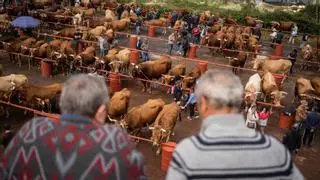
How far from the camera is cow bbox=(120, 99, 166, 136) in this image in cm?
1275

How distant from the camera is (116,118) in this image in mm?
13383

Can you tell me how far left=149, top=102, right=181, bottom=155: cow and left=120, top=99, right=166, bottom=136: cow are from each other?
355 mm

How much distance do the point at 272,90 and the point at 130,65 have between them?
7.03m

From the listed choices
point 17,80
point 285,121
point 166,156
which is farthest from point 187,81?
point 166,156

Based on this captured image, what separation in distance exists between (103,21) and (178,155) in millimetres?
26638

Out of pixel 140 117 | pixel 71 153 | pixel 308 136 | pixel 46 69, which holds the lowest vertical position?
pixel 46 69

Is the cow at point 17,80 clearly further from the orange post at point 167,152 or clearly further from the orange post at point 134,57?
the orange post at point 134,57

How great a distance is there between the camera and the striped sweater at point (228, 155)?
2518 millimetres

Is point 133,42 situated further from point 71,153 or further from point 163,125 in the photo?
point 71,153

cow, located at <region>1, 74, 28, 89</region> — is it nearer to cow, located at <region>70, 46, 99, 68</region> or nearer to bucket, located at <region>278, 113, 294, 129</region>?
cow, located at <region>70, 46, 99, 68</region>

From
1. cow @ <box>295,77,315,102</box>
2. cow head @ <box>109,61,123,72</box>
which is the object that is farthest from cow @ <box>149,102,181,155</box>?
cow @ <box>295,77,315,102</box>

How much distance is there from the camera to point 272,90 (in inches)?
650

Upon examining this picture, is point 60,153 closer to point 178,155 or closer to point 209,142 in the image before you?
point 178,155

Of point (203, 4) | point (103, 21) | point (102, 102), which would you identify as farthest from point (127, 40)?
point (102, 102)
